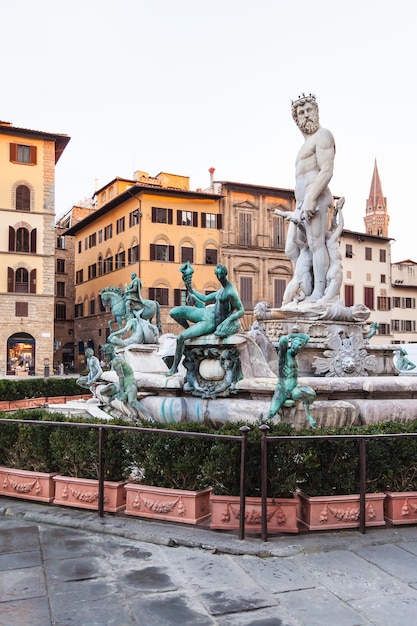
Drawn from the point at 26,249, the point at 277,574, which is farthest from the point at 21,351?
the point at 277,574

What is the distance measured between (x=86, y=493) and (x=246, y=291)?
44606 mm

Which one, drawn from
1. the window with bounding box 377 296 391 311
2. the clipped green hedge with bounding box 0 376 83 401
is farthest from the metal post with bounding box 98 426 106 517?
the window with bounding box 377 296 391 311

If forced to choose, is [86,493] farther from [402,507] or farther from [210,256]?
[210,256]

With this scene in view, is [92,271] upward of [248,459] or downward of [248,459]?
upward

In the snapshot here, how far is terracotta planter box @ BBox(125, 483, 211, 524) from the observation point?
5539mm

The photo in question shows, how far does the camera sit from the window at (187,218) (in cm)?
4822

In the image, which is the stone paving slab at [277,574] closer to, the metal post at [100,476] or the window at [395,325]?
the metal post at [100,476]

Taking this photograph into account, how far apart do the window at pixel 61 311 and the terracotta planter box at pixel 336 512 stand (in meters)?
56.3

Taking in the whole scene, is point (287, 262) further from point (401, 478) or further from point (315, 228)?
point (401, 478)

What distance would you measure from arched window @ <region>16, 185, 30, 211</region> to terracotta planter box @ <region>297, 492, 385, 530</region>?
130 feet

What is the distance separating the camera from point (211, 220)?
4956 cm

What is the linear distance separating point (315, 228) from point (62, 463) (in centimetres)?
714

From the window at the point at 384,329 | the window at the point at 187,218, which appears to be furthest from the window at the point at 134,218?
the window at the point at 384,329

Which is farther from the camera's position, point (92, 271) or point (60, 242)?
point (60, 242)
